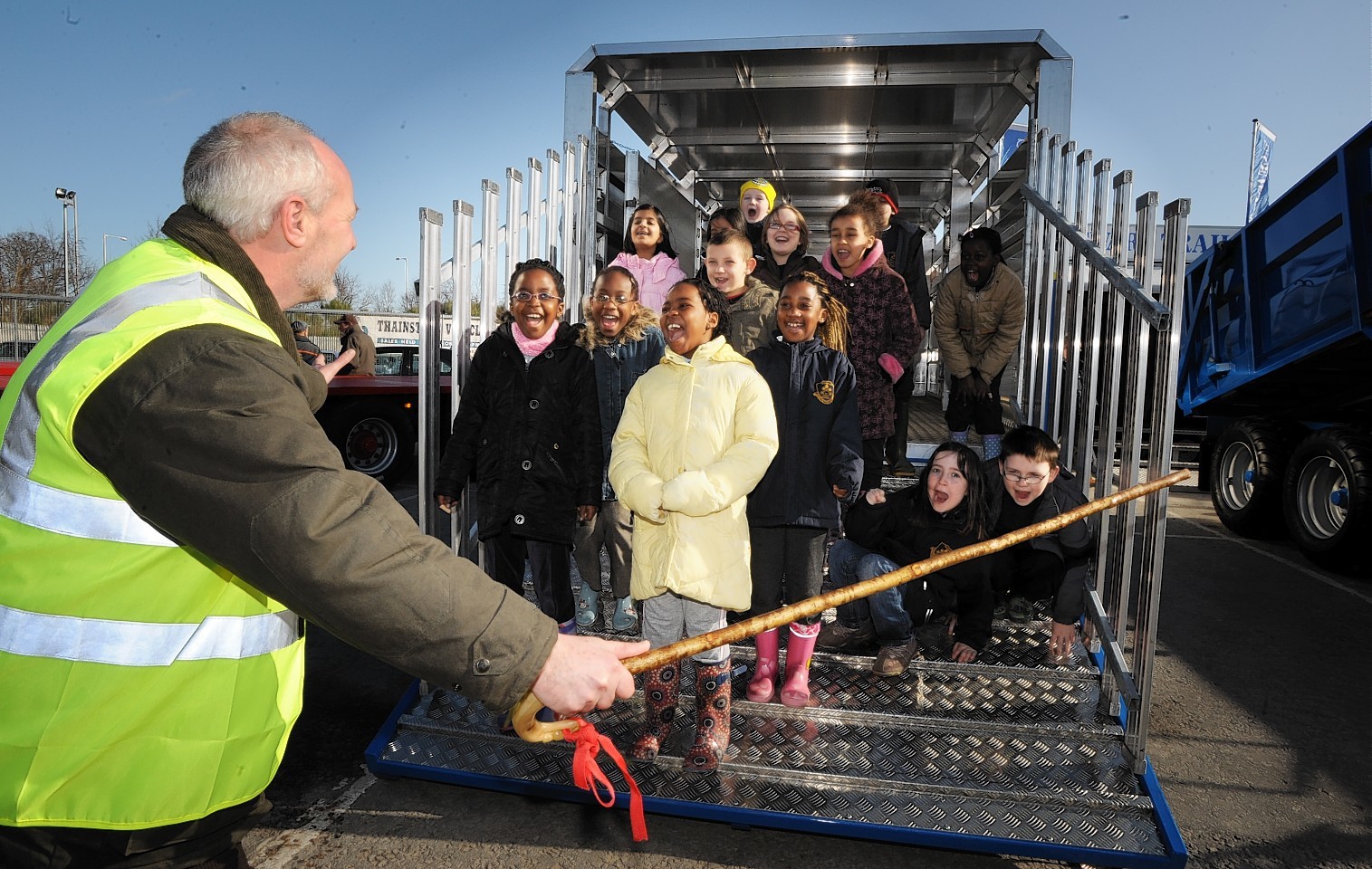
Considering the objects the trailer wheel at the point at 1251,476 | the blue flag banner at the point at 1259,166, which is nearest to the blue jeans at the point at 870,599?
the trailer wheel at the point at 1251,476

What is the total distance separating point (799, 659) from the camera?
324cm

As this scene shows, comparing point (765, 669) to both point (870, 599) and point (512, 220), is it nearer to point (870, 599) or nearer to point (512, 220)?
point (870, 599)

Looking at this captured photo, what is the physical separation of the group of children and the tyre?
5143 millimetres

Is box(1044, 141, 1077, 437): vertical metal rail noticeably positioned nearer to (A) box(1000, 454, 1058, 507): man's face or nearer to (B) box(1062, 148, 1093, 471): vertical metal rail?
(B) box(1062, 148, 1093, 471): vertical metal rail

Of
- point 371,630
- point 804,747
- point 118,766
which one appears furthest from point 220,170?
point 804,747

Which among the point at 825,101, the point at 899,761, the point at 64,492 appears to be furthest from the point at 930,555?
the point at 825,101

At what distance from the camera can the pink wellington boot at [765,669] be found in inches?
127

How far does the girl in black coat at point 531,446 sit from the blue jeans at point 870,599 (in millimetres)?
1179

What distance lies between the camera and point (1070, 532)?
11.5ft

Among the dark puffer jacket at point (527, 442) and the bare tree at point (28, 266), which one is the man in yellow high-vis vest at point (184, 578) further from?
the bare tree at point (28, 266)

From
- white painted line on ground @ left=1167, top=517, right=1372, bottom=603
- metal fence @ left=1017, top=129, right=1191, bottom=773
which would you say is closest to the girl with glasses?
metal fence @ left=1017, top=129, right=1191, bottom=773

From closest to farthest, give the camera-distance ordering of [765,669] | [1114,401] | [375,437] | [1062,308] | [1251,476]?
[1114,401] → [765,669] → [1062,308] → [1251,476] → [375,437]

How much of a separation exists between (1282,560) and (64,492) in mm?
7725

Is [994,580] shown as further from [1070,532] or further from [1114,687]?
[1114,687]
